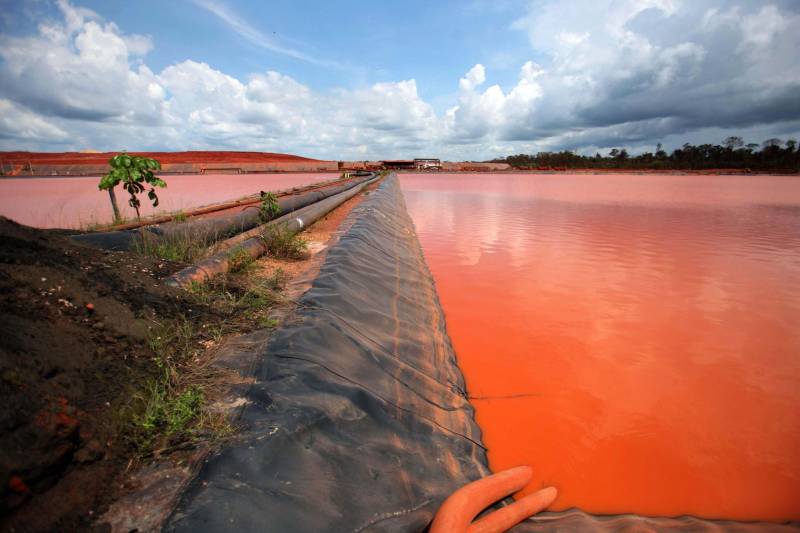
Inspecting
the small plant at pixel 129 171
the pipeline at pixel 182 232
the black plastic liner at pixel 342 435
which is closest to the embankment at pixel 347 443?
the black plastic liner at pixel 342 435

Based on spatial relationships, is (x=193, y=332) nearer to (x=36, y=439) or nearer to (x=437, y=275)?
(x=36, y=439)

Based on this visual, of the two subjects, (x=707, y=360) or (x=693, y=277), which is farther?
(x=693, y=277)

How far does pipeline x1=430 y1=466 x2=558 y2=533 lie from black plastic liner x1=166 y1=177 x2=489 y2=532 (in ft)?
0.45

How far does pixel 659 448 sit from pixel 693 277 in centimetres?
416

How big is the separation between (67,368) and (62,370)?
20 millimetres

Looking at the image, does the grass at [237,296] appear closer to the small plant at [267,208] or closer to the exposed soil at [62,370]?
the exposed soil at [62,370]

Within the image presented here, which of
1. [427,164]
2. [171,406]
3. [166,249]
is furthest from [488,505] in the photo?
[427,164]

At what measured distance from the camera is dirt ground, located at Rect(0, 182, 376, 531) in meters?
1.17

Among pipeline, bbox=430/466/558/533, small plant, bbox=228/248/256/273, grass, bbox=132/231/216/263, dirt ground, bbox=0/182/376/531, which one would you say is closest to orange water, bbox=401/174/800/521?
pipeline, bbox=430/466/558/533

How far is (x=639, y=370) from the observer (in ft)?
9.96

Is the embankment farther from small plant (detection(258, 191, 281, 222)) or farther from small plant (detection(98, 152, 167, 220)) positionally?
small plant (detection(258, 191, 281, 222))

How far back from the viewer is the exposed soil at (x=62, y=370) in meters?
1.16

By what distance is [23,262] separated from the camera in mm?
2068

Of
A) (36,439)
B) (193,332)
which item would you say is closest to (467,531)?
(36,439)
